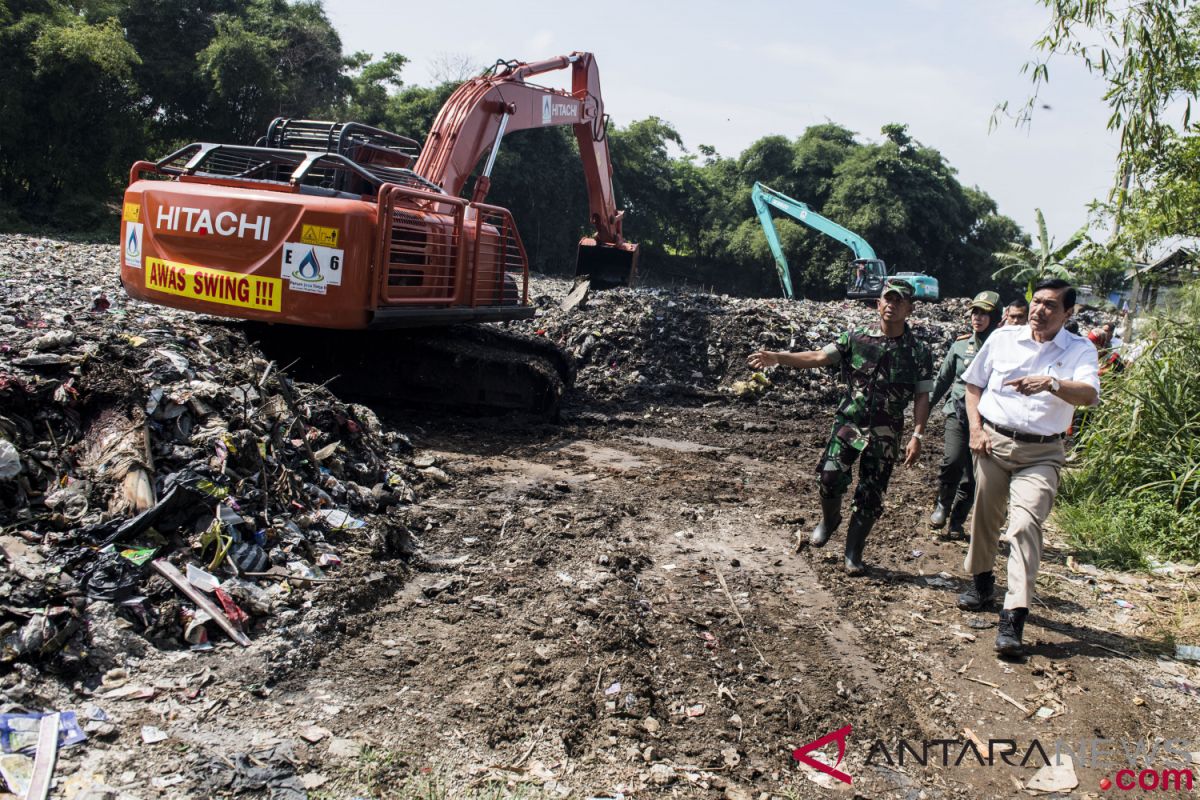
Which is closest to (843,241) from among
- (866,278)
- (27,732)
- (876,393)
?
(866,278)

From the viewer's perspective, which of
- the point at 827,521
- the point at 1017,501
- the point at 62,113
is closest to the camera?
the point at 1017,501

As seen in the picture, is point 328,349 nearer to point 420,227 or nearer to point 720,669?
point 420,227

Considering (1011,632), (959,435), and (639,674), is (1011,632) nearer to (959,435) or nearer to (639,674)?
(639,674)

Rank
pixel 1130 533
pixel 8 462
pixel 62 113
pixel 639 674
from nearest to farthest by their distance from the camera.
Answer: pixel 639 674
pixel 8 462
pixel 1130 533
pixel 62 113

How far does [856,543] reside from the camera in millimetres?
5117

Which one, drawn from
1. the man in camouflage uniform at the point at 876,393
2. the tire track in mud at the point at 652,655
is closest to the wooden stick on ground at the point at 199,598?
the tire track in mud at the point at 652,655

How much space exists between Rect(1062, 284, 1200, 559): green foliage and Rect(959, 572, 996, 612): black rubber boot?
190 cm

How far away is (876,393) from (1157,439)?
2830mm

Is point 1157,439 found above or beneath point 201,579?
above

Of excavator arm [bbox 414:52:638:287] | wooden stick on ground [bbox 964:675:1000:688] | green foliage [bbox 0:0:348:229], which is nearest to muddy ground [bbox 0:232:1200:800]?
wooden stick on ground [bbox 964:675:1000:688]

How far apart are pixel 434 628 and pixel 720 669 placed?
1264 millimetres

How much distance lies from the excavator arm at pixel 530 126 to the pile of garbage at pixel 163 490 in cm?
360

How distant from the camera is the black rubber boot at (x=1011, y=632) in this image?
4.04 metres

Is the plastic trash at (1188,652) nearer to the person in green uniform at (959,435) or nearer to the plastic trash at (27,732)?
the person in green uniform at (959,435)
